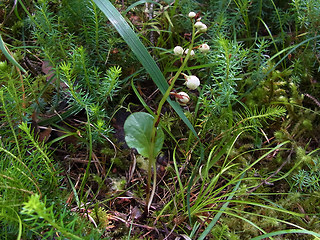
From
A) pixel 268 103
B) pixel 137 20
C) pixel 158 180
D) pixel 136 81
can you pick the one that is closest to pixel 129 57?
pixel 136 81

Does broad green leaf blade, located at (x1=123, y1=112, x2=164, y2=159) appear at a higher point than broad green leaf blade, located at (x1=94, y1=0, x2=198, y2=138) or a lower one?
lower

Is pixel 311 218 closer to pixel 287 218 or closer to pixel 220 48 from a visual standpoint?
pixel 287 218

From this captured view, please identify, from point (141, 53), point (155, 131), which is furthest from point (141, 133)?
point (141, 53)

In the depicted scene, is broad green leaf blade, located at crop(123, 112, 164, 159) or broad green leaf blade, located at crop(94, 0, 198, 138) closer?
broad green leaf blade, located at crop(94, 0, 198, 138)

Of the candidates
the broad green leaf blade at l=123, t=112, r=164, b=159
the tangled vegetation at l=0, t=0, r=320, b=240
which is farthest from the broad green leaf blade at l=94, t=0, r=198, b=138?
the broad green leaf blade at l=123, t=112, r=164, b=159

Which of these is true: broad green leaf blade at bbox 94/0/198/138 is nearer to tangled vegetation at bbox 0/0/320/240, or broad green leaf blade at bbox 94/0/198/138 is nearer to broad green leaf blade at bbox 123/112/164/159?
tangled vegetation at bbox 0/0/320/240
